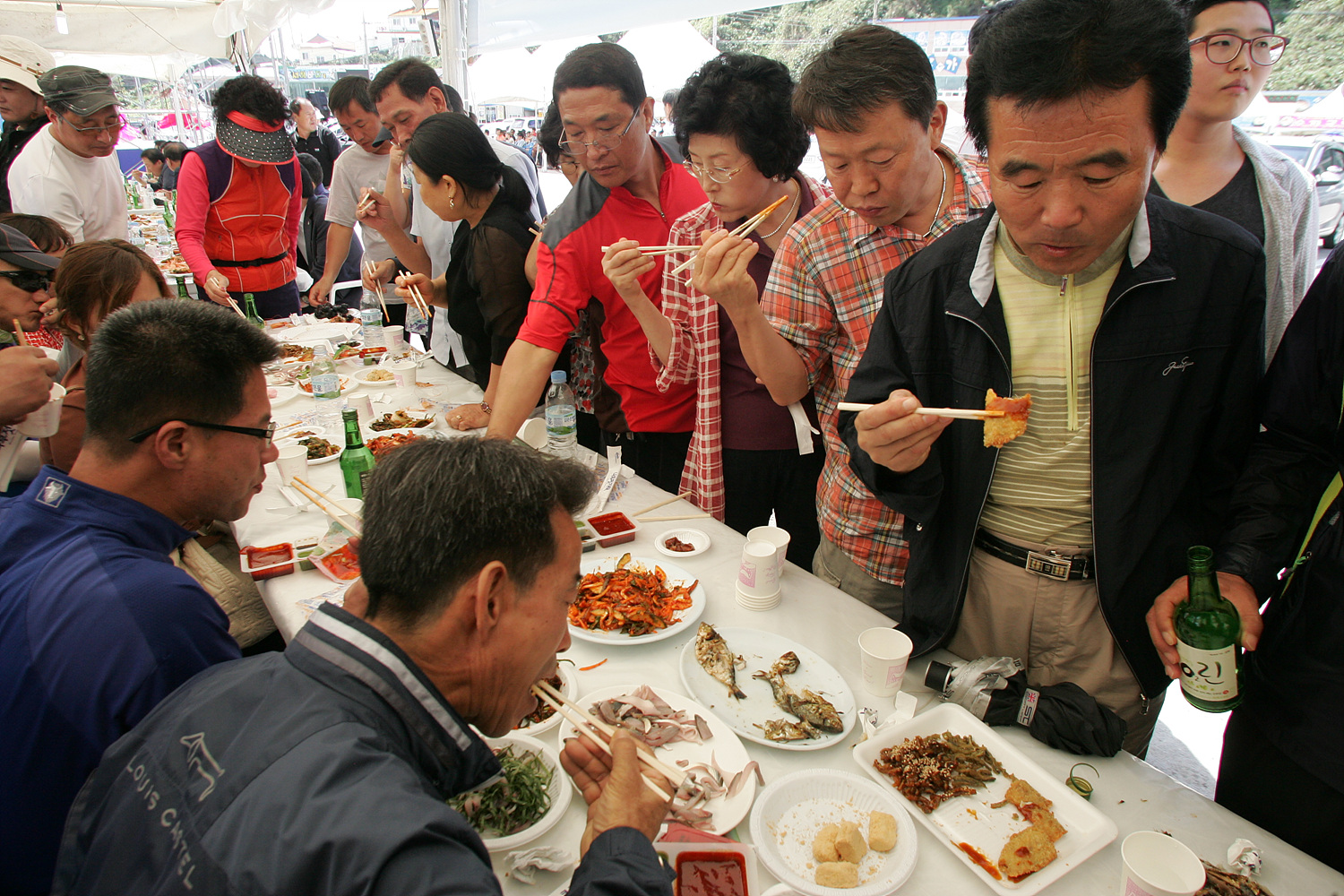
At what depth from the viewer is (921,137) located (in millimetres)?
1865

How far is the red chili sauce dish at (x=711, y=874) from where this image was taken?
119 centimetres

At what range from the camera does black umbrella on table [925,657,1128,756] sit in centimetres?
146

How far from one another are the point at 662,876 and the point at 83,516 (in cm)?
146

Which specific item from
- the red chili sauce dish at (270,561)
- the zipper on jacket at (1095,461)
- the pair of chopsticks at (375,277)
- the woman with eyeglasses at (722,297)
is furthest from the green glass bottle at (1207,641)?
the pair of chopsticks at (375,277)

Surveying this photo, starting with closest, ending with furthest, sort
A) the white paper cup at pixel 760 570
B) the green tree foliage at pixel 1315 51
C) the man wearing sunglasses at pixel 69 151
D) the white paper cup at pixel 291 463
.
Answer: the white paper cup at pixel 760 570
the white paper cup at pixel 291 463
the green tree foliage at pixel 1315 51
the man wearing sunglasses at pixel 69 151

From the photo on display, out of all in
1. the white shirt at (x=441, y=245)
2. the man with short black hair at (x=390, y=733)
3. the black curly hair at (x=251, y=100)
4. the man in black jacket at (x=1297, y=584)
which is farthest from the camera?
the black curly hair at (x=251, y=100)

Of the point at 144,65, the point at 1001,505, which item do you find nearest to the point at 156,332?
the point at 1001,505

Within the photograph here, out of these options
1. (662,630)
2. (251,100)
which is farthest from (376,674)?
(251,100)

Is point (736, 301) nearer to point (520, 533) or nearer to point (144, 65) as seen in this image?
point (520, 533)

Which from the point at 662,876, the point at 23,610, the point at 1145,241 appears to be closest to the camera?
the point at 662,876

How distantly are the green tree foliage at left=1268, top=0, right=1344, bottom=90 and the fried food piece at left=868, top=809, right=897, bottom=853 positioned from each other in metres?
3.87

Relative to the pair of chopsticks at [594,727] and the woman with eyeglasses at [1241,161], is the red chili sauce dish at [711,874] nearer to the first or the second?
the pair of chopsticks at [594,727]

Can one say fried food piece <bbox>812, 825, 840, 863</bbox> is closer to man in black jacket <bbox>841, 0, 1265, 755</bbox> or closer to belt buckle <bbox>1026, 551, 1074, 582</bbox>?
man in black jacket <bbox>841, 0, 1265, 755</bbox>

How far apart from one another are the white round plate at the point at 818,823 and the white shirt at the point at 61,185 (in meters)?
5.50
